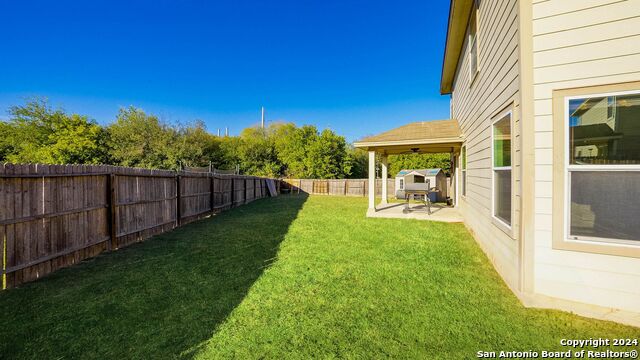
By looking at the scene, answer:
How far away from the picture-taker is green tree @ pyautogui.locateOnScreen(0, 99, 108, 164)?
910 inches

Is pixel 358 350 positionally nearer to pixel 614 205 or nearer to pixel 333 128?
pixel 614 205

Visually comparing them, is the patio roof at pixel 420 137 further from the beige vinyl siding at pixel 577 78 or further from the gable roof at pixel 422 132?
the beige vinyl siding at pixel 577 78

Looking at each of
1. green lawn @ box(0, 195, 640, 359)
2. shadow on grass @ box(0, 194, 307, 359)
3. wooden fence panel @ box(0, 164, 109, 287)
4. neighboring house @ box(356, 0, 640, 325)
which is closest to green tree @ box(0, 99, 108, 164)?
wooden fence panel @ box(0, 164, 109, 287)

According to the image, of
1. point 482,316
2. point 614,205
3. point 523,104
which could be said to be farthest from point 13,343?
point 614,205

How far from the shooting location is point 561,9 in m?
2.81

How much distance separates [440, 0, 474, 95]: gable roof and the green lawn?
5.62 metres

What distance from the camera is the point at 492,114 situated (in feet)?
14.4

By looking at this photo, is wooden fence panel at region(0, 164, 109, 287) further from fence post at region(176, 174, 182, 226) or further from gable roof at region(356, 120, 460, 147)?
gable roof at region(356, 120, 460, 147)

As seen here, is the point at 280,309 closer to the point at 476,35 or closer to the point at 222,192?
the point at 476,35

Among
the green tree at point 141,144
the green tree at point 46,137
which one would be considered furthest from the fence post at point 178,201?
the green tree at point 46,137

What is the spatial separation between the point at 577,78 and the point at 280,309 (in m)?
3.94

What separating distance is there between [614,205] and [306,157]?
82.7 feet

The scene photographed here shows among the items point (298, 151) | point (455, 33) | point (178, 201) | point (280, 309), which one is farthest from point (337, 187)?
point (280, 309)

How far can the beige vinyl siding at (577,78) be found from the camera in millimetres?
2535
